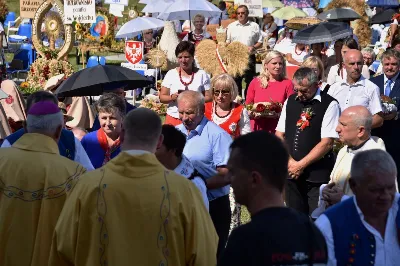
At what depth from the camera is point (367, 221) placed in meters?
3.88

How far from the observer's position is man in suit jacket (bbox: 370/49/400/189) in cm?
823

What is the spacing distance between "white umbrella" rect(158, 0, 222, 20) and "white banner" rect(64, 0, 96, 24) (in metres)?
4.38

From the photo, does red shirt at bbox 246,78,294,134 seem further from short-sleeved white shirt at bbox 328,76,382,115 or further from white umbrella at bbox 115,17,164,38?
white umbrella at bbox 115,17,164,38

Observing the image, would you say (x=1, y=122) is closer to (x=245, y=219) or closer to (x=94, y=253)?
(x=245, y=219)

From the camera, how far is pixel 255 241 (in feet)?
10.2

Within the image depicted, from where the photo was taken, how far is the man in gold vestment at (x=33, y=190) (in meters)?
4.78

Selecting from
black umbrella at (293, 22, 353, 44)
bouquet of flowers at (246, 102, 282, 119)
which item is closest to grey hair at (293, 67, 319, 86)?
bouquet of flowers at (246, 102, 282, 119)

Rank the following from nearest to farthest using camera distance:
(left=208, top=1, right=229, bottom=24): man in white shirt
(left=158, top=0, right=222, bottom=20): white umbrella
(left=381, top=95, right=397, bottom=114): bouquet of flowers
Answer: (left=381, top=95, right=397, bottom=114): bouquet of flowers → (left=158, top=0, right=222, bottom=20): white umbrella → (left=208, top=1, right=229, bottom=24): man in white shirt

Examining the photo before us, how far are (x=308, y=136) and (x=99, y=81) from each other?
7.14ft

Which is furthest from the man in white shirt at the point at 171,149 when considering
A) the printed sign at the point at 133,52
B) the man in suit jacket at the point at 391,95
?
the printed sign at the point at 133,52

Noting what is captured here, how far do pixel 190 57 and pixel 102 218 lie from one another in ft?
16.6

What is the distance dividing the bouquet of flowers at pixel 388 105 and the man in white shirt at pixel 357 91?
32 cm

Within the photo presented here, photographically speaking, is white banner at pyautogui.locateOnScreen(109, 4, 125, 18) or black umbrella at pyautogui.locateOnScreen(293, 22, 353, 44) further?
white banner at pyautogui.locateOnScreen(109, 4, 125, 18)

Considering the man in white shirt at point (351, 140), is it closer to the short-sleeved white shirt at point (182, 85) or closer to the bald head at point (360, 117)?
the bald head at point (360, 117)
